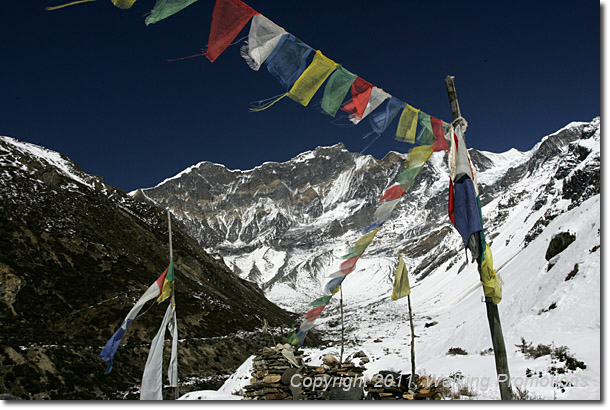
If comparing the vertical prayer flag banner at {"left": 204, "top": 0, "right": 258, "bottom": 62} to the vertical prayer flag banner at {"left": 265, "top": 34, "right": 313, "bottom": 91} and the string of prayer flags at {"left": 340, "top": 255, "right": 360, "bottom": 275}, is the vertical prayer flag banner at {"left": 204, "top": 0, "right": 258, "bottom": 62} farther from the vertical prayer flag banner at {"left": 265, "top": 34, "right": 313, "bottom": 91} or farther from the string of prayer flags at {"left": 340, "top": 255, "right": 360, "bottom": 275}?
the string of prayer flags at {"left": 340, "top": 255, "right": 360, "bottom": 275}

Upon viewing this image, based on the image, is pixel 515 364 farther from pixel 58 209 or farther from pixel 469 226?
pixel 58 209

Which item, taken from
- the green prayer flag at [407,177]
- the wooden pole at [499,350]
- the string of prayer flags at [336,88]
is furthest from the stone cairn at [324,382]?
the string of prayer flags at [336,88]

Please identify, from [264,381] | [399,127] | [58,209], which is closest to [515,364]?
[264,381]

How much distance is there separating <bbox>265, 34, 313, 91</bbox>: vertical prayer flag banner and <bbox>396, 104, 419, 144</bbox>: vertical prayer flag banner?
1539 mm

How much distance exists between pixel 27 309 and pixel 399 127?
3209 centimetres

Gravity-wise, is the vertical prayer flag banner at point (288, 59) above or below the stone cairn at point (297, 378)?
above

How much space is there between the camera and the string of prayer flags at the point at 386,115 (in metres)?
5.59

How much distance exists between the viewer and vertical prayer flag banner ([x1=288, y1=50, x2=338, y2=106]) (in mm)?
5133

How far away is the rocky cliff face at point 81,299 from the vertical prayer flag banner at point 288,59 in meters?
23.4

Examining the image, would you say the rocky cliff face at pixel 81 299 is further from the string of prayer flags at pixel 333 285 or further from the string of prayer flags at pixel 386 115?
the string of prayer flags at pixel 386 115

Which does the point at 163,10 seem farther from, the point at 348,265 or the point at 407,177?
the point at 348,265

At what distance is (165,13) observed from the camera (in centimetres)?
454

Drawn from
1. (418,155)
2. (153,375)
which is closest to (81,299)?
(153,375)

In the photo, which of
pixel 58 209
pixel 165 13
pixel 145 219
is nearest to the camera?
pixel 165 13
